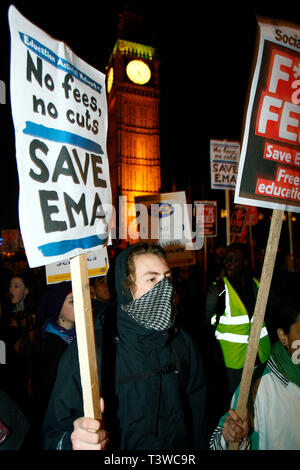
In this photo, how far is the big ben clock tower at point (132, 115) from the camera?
30094 mm

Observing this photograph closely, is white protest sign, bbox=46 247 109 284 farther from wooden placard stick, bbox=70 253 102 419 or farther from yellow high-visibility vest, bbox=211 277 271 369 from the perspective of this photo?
wooden placard stick, bbox=70 253 102 419

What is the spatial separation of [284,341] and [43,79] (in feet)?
6.08

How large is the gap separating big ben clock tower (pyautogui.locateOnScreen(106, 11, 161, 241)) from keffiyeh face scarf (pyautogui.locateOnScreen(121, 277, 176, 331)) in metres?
27.5

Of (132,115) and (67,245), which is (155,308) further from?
(132,115)

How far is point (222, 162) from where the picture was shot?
5.52 m

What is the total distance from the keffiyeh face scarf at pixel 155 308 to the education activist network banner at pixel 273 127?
664 mm

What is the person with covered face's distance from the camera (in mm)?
1442

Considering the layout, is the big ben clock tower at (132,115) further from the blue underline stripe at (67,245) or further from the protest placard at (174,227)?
the blue underline stripe at (67,245)

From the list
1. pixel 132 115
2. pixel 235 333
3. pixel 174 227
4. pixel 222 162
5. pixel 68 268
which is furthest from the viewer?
pixel 132 115

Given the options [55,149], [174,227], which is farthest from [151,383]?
[174,227]

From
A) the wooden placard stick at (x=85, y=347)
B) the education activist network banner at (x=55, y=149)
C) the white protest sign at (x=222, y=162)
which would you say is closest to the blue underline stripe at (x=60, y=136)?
the education activist network banner at (x=55, y=149)

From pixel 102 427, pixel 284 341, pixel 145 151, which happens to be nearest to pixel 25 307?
pixel 102 427

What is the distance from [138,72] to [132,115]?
4.24 metres
